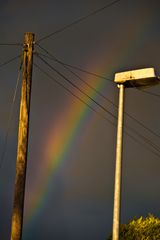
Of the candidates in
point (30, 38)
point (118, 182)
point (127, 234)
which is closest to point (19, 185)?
point (118, 182)

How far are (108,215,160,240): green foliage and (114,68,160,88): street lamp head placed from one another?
29.1 feet

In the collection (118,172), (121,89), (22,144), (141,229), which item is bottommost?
(141,229)

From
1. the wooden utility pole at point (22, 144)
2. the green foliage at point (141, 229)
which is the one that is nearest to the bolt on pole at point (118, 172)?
the wooden utility pole at point (22, 144)

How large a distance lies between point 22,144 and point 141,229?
28.0 feet

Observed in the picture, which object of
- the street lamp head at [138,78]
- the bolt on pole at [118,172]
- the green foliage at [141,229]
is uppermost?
the street lamp head at [138,78]

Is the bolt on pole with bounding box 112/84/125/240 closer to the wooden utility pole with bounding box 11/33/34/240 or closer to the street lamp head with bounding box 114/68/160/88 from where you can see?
the street lamp head with bounding box 114/68/160/88

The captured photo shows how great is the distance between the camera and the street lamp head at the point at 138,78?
10.5m

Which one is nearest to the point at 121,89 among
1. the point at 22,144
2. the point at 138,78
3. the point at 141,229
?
the point at 138,78

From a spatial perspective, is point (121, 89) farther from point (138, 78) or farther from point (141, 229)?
point (141, 229)

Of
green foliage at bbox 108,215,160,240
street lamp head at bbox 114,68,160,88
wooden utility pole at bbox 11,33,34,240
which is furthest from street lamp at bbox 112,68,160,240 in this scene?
green foliage at bbox 108,215,160,240

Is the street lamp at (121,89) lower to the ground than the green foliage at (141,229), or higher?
higher

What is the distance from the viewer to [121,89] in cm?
1085

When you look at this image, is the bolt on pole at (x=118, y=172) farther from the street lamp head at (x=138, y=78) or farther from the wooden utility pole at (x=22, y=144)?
the wooden utility pole at (x=22, y=144)

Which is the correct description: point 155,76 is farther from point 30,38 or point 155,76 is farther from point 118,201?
point 30,38
